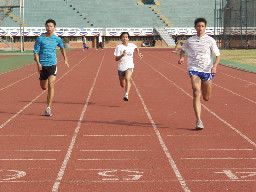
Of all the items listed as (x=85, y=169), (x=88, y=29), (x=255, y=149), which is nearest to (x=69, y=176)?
(x=85, y=169)

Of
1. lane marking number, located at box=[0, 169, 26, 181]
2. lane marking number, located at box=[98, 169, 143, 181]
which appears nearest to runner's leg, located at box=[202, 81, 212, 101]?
lane marking number, located at box=[98, 169, 143, 181]

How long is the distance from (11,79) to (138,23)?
59419 millimetres

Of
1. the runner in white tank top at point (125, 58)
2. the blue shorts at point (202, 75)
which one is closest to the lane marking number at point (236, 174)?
the blue shorts at point (202, 75)

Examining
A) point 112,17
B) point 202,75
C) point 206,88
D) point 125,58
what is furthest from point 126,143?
point 112,17

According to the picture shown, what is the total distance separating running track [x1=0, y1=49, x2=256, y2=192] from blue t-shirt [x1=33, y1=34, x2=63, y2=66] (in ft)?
3.88

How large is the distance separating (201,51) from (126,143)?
2.50m

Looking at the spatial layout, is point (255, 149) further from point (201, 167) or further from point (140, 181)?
point (140, 181)

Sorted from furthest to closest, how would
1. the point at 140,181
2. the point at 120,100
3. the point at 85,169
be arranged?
the point at 120,100 < the point at 85,169 < the point at 140,181

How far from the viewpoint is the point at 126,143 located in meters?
8.84

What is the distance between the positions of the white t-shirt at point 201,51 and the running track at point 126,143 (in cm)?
114

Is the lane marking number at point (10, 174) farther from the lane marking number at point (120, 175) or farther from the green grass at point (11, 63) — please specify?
the green grass at point (11, 63)

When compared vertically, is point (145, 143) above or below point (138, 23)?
below

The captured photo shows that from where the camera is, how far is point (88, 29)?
242ft

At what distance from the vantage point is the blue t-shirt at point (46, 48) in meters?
11.8
